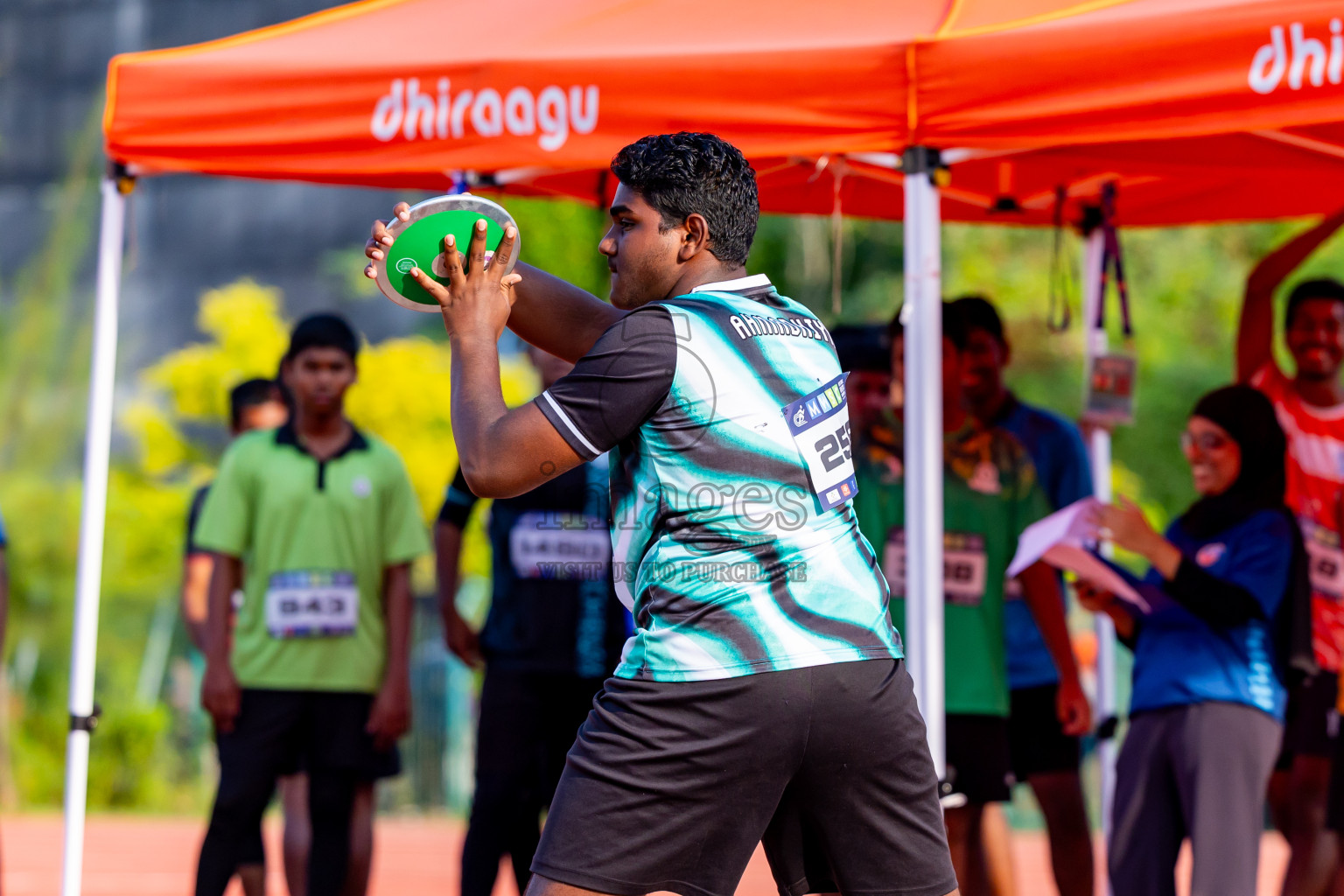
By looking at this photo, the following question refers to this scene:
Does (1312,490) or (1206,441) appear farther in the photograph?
(1312,490)

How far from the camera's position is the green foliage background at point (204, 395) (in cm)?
1469

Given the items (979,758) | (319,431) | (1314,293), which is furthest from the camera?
(1314,293)

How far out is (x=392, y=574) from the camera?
529 cm

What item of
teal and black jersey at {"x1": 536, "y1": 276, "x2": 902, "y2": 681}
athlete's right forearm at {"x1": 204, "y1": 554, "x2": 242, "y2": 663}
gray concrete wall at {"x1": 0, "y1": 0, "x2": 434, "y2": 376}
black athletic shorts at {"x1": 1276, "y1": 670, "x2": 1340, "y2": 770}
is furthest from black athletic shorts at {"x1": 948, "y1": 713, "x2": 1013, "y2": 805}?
gray concrete wall at {"x1": 0, "y1": 0, "x2": 434, "y2": 376}

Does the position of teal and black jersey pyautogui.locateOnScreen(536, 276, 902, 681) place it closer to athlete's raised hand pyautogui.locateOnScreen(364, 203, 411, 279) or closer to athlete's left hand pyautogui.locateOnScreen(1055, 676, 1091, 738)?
athlete's raised hand pyautogui.locateOnScreen(364, 203, 411, 279)

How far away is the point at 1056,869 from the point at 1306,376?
1783 millimetres

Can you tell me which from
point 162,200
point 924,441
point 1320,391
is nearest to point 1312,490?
point 1320,391

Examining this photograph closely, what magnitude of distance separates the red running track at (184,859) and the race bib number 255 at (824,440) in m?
5.11

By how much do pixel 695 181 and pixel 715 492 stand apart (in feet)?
1.58

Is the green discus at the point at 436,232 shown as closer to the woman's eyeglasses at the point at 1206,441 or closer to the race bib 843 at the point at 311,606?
the woman's eyeglasses at the point at 1206,441

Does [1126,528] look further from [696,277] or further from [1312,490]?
[696,277]

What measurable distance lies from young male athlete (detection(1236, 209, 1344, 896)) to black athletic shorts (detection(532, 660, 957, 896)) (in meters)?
2.89

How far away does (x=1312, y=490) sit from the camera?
519cm

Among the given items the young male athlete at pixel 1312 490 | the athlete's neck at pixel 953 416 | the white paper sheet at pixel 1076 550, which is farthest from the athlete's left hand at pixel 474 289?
the young male athlete at pixel 1312 490
